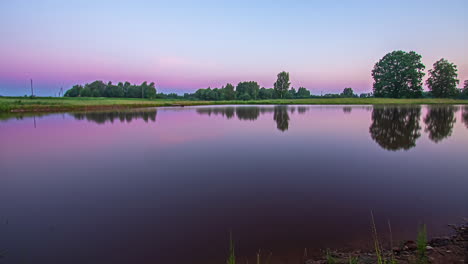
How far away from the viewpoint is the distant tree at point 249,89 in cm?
12838

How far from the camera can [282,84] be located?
11225 centimetres

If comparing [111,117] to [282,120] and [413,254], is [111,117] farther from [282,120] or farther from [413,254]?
[413,254]

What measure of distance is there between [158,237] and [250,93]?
423ft

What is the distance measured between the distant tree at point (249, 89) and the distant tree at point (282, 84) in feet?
54.1

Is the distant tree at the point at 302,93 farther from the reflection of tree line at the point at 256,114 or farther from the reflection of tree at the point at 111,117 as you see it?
the reflection of tree at the point at 111,117

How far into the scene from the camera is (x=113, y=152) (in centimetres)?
1139

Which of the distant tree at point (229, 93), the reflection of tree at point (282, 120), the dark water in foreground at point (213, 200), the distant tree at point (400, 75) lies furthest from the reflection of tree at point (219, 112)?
the distant tree at point (229, 93)

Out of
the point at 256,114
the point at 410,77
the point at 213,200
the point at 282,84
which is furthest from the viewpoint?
the point at 282,84

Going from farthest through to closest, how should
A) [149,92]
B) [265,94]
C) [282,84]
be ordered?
[265,94], [149,92], [282,84]

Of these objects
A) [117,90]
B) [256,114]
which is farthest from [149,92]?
[256,114]

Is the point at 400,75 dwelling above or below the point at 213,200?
above

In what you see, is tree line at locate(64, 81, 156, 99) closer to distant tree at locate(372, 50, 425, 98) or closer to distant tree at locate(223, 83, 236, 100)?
distant tree at locate(223, 83, 236, 100)

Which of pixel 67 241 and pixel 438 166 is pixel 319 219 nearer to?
pixel 67 241

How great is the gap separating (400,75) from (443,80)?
14393mm
